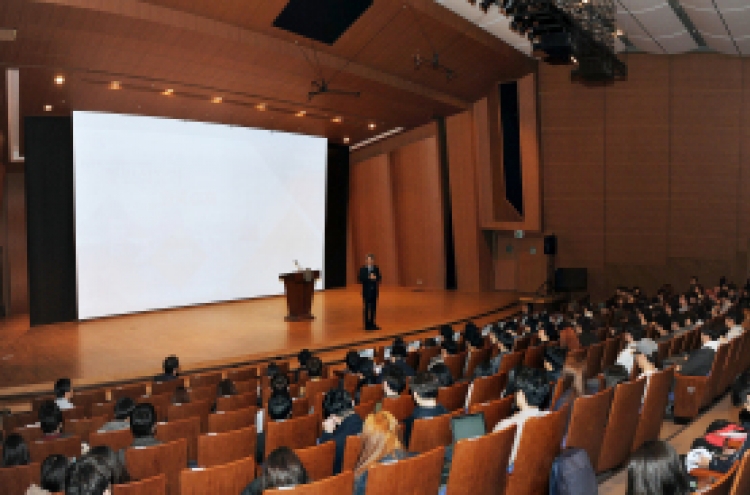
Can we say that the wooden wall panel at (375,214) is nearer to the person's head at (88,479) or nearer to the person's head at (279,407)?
the person's head at (279,407)

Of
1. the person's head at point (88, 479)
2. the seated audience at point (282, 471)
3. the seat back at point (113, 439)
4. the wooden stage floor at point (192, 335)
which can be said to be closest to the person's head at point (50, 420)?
the seat back at point (113, 439)

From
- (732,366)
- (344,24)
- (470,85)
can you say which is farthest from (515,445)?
(470,85)

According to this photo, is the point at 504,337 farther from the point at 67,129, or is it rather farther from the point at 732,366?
the point at 67,129

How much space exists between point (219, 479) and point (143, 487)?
30 cm

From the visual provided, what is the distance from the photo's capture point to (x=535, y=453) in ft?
10.4

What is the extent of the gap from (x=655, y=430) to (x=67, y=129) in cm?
1185

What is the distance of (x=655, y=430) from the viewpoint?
4.51m

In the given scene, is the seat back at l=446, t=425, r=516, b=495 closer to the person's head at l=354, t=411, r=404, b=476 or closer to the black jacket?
the person's head at l=354, t=411, r=404, b=476

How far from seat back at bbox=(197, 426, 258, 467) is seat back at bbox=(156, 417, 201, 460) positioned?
60 centimetres

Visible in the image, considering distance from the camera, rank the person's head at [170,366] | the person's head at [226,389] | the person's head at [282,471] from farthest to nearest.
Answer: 1. the person's head at [170,366]
2. the person's head at [226,389]
3. the person's head at [282,471]

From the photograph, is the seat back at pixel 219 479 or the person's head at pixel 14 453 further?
the person's head at pixel 14 453

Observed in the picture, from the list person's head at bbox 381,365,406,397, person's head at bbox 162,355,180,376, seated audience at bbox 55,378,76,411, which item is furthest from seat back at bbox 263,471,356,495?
person's head at bbox 162,355,180,376

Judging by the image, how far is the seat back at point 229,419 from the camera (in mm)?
4352

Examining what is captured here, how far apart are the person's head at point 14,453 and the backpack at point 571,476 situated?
2669 mm
